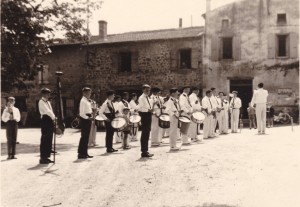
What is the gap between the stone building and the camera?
85.1 ft

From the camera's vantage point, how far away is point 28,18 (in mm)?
16594

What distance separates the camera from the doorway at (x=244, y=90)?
26.2m

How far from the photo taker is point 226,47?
27.5m

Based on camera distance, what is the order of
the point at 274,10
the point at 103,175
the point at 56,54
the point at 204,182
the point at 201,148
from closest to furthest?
the point at 204,182 < the point at 103,175 < the point at 201,148 < the point at 274,10 < the point at 56,54

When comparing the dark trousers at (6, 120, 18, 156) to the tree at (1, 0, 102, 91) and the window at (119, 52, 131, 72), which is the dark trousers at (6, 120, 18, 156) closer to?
the tree at (1, 0, 102, 91)

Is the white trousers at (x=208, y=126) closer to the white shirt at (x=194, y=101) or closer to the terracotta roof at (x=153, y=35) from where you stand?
the white shirt at (x=194, y=101)

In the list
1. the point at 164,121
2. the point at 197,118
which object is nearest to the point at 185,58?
the point at 197,118

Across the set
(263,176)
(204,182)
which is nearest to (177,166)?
(204,182)

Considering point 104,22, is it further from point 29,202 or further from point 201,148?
point 29,202

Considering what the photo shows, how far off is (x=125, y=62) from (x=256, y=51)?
968 cm

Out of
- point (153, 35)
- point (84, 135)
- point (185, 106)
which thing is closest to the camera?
point (84, 135)

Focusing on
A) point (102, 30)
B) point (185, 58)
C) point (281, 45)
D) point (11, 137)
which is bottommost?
point (11, 137)

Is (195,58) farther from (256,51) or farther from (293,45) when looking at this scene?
(293,45)

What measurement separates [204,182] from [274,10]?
2131 cm
